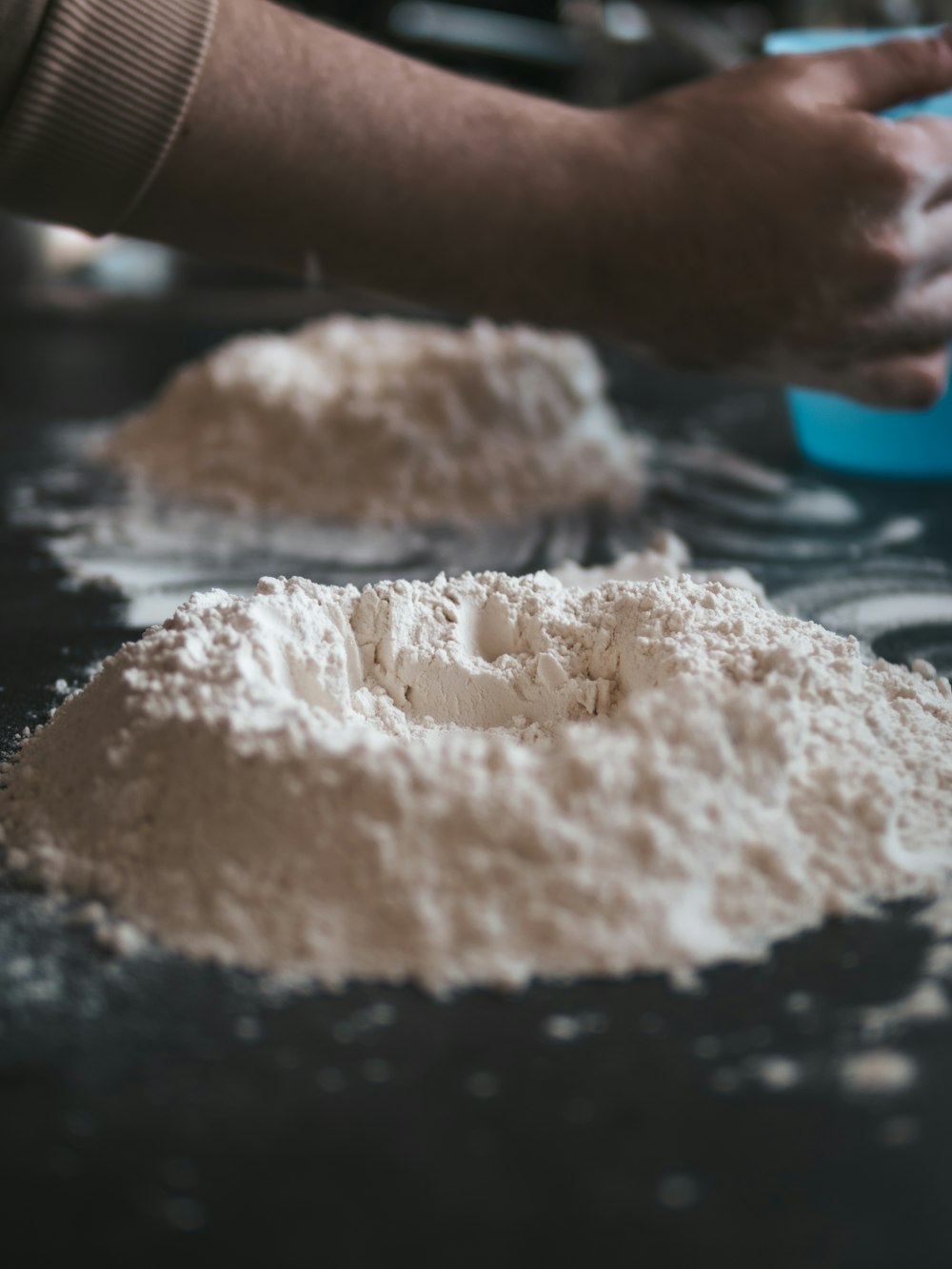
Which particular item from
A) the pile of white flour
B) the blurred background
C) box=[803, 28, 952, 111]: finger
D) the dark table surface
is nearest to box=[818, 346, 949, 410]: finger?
box=[803, 28, 952, 111]: finger

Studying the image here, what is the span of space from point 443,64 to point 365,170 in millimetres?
1596

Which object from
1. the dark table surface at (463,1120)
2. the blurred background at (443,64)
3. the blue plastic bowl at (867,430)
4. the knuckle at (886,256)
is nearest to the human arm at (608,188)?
the knuckle at (886,256)

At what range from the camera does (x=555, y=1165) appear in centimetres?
30

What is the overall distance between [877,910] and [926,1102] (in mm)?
87

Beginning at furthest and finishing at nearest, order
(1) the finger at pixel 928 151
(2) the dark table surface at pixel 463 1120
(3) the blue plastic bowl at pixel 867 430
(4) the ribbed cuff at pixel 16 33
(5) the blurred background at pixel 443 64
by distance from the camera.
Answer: (5) the blurred background at pixel 443 64
(3) the blue plastic bowl at pixel 867 430
(1) the finger at pixel 928 151
(4) the ribbed cuff at pixel 16 33
(2) the dark table surface at pixel 463 1120

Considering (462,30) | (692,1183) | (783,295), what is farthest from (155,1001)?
(462,30)

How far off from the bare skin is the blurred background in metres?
1.00

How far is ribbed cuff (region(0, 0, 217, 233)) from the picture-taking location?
0.65 meters

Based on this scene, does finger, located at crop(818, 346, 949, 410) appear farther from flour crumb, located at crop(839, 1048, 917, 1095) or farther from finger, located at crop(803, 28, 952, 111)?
flour crumb, located at crop(839, 1048, 917, 1095)

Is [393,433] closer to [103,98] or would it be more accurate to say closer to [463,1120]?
[103,98]

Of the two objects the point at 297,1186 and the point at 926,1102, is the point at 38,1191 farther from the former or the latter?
the point at 926,1102

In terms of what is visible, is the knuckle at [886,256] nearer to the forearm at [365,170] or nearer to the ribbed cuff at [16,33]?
the forearm at [365,170]

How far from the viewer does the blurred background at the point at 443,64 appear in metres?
1.83

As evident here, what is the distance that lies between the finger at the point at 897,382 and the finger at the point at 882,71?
159 mm
